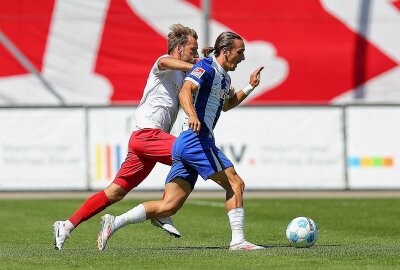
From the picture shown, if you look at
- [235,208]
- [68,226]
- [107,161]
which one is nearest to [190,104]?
[235,208]

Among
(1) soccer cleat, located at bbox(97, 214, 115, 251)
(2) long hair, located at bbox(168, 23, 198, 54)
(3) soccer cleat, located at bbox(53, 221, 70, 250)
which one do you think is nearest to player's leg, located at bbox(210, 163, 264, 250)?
(1) soccer cleat, located at bbox(97, 214, 115, 251)

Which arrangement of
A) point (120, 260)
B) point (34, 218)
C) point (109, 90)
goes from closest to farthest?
point (120, 260) → point (34, 218) → point (109, 90)

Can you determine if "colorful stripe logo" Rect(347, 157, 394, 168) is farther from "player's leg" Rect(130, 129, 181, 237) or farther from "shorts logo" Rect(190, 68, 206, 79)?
"shorts logo" Rect(190, 68, 206, 79)

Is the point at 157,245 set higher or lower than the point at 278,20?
lower

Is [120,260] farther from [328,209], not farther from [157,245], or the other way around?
[328,209]

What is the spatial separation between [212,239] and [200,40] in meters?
14.7

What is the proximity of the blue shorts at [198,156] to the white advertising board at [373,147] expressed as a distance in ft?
39.7

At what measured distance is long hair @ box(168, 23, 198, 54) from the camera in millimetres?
11055

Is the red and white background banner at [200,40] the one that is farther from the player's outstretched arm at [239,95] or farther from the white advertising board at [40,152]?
the player's outstretched arm at [239,95]

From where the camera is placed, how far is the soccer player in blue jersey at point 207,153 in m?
10.3

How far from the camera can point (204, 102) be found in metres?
10.4

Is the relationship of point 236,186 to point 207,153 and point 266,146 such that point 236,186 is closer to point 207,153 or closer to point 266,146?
point 207,153

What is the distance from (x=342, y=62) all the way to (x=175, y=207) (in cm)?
1700

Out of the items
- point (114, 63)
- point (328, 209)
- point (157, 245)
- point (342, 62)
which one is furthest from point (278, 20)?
point (157, 245)
